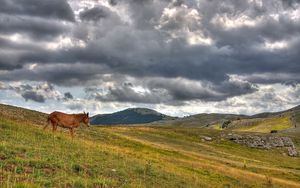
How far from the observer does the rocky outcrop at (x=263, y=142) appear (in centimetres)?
13225

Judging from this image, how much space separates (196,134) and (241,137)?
16496mm

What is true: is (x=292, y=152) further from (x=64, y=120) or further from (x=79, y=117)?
(x=64, y=120)

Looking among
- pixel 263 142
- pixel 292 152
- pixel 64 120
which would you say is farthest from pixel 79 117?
pixel 292 152

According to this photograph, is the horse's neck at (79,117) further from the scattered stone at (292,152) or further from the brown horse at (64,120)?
the scattered stone at (292,152)

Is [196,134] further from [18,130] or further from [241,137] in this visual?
[18,130]

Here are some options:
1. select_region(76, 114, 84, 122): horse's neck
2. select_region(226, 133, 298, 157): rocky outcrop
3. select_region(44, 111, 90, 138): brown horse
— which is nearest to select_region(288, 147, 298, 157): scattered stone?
select_region(226, 133, 298, 157): rocky outcrop

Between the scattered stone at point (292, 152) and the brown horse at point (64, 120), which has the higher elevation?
the brown horse at point (64, 120)

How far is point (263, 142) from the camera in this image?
135875 millimetres

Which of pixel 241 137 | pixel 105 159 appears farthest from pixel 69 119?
pixel 241 137

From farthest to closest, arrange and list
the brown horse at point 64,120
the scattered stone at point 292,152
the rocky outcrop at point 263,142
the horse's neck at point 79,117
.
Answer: the rocky outcrop at point 263,142, the scattered stone at point 292,152, the horse's neck at point 79,117, the brown horse at point 64,120

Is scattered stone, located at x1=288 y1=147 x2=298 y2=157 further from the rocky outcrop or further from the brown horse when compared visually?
the brown horse

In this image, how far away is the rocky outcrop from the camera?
132m

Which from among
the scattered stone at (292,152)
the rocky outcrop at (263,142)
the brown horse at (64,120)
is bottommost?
the scattered stone at (292,152)

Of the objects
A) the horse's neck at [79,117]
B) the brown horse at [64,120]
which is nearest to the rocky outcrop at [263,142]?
the horse's neck at [79,117]
